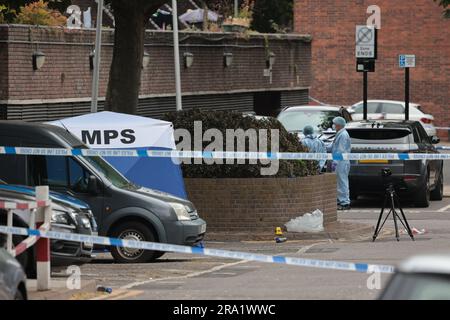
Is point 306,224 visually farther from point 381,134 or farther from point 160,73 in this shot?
point 160,73

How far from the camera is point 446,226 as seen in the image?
2075 centimetres

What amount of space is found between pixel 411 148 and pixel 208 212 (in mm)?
5905

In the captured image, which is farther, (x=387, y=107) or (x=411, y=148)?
(x=387, y=107)

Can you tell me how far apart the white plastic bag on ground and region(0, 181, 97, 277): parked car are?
17.6 ft

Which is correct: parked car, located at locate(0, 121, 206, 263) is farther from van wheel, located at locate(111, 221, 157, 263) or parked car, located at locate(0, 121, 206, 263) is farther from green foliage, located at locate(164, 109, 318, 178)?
green foliage, located at locate(164, 109, 318, 178)

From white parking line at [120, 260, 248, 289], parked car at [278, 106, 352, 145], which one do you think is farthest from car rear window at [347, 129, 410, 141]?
white parking line at [120, 260, 248, 289]

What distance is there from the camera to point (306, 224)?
1925 centimetres

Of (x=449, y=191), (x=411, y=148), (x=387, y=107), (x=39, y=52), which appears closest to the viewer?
(x=411, y=148)

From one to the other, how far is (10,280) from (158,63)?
2368cm

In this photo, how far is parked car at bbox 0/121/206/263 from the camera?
1559 cm
